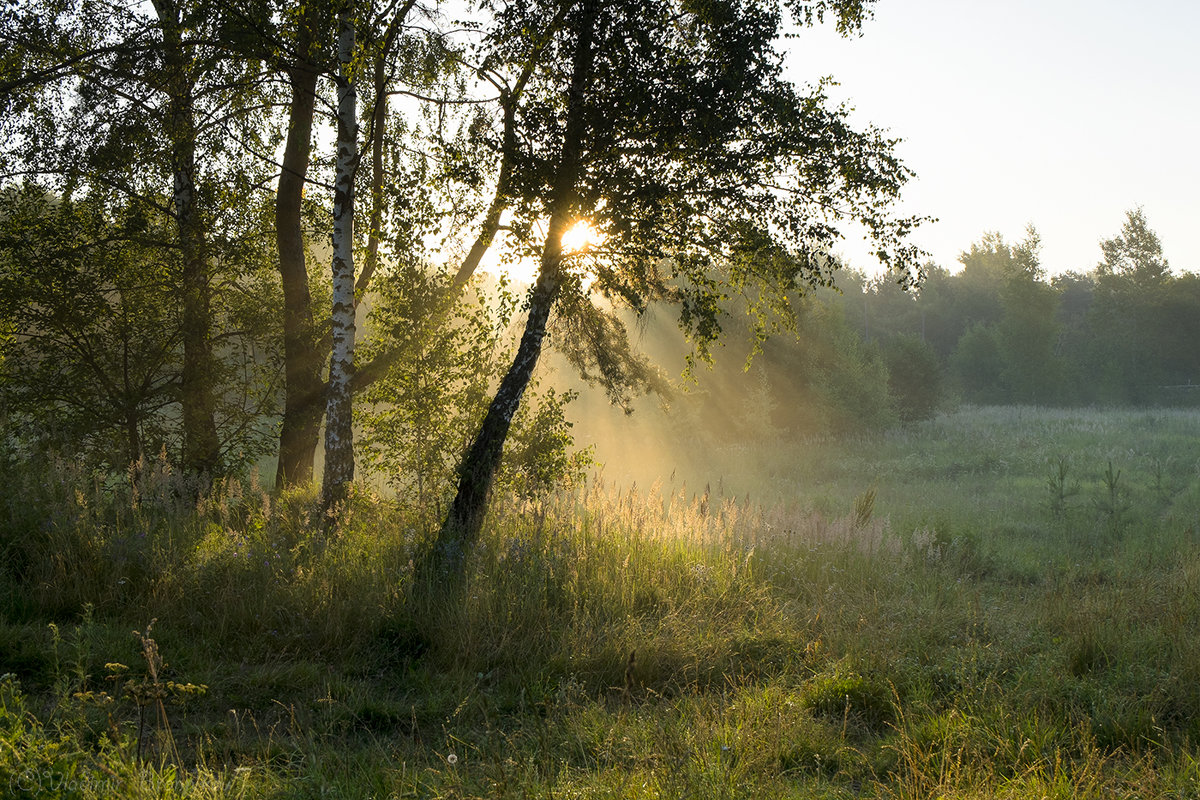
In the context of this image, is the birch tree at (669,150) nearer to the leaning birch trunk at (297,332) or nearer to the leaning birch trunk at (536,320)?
the leaning birch trunk at (536,320)

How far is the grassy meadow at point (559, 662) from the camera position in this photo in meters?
3.48

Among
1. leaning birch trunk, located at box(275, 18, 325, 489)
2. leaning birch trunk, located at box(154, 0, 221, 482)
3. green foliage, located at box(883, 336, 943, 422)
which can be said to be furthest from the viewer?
green foliage, located at box(883, 336, 943, 422)

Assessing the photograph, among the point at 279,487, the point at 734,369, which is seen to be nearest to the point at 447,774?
the point at 279,487

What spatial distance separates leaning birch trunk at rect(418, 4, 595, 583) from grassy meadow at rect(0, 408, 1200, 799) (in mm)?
378

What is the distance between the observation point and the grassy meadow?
3.48m

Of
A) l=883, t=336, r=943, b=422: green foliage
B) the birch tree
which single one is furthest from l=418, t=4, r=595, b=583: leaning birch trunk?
l=883, t=336, r=943, b=422: green foliage

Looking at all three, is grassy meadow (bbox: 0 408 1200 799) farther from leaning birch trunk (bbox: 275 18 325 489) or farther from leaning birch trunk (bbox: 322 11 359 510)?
leaning birch trunk (bbox: 275 18 325 489)

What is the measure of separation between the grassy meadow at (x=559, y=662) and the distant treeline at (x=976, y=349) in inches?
163

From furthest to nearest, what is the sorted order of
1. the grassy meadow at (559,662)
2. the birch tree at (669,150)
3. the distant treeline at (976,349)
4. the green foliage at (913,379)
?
the green foliage at (913,379) → the distant treeline at (976,349) → the birch tree at (669,150) → the grassy meadow at (559,662)

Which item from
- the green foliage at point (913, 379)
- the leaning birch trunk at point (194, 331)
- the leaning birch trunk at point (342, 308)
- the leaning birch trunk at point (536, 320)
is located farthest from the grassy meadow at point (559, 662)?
the green foliage at point (913, 379)

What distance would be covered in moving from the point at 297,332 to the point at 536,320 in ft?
14.8

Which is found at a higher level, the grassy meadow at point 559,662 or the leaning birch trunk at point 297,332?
the leaning birch trunk at point 297,332

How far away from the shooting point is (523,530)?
7.43 metres

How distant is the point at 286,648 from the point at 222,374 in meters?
6.98
